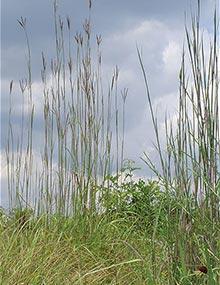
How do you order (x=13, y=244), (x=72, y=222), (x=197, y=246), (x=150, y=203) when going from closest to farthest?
(x=197, y=246), (x=13, y=244), (x=72, y=222), (x=150, y=203)

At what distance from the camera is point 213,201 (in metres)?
3.16

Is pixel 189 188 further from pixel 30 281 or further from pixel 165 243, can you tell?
pixel 30 281

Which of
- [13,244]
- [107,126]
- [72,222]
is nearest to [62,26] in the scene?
[107,126]

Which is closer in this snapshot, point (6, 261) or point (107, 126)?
point (6, 261)

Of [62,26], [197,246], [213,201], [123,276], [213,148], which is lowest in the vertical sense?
[123,276]

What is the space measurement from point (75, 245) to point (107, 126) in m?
1.22

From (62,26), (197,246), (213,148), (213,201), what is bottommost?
(197,246)

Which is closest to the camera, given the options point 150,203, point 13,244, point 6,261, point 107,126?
point 6,261

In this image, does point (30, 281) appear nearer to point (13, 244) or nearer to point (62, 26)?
point (13, 244)

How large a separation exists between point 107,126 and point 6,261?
1.85 m

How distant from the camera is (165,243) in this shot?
3488 mm

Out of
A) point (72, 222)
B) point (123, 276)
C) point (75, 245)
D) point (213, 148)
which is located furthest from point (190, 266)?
point (72, 222)

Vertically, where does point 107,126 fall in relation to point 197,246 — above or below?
above

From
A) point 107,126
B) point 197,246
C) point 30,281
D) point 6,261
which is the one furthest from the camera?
point 107,126
